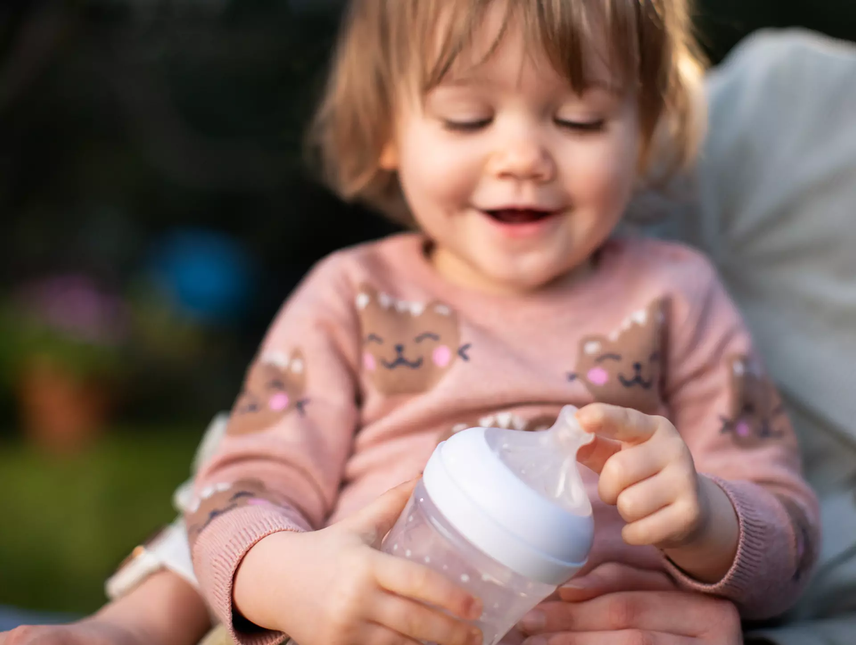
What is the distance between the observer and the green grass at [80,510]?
1830 millimetres

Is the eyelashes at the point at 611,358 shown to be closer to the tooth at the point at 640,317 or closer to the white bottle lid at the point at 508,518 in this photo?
the tooth at the point at 640,317

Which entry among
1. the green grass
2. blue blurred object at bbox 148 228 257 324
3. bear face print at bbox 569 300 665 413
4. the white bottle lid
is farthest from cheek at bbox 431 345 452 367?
blue blurred object at bbox 148 228 257 324

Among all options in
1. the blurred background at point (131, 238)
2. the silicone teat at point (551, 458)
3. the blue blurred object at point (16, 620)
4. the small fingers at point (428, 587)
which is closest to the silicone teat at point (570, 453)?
the silicone teat at point (551, 458)

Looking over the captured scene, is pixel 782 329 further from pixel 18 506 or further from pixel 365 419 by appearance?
pixel 18 506

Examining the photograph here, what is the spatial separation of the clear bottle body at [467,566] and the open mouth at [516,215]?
375 mm

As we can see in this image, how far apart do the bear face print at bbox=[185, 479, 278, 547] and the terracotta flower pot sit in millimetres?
1567

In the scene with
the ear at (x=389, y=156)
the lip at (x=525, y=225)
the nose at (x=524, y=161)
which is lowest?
the lip at (x=525, y=225)

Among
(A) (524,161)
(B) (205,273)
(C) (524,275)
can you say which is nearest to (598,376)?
(C) (524,275)

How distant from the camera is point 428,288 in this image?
1038 mm

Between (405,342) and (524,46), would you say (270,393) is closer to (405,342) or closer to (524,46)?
(405,342)

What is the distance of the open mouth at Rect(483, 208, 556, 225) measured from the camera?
95 centimetres

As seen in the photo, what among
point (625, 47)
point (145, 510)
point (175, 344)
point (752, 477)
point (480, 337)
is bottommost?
point (145, 510)

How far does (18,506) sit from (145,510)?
0.31 meters

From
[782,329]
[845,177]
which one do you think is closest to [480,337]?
[782,329]
